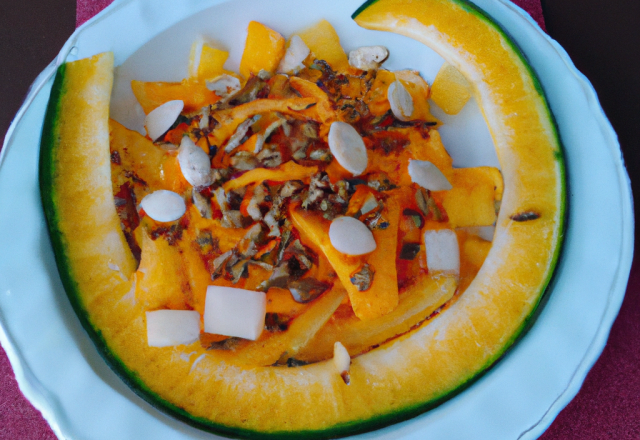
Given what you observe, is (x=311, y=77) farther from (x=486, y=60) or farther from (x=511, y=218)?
(x=511, y=218)

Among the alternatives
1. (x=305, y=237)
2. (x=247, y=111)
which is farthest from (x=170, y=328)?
(x=247, y=111)

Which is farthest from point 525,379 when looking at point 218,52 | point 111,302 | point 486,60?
point 218,52

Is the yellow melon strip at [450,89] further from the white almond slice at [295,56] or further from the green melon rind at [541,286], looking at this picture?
the white almond slice at [295,56]

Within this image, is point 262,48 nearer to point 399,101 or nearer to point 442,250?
point 399,101

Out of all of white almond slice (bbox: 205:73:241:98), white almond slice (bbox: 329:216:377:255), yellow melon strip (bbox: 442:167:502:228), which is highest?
white almond slice (bbox: 205:73:241:98)

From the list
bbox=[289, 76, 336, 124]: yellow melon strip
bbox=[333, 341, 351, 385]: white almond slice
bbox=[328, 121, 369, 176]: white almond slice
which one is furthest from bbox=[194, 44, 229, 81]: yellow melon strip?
bbox=[333, 341, 351, 385]: white almond slice

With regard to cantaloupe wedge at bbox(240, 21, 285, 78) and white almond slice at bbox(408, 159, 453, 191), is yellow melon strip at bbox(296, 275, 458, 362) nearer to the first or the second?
white almond slice at bbox(408, 159, 453, 191)

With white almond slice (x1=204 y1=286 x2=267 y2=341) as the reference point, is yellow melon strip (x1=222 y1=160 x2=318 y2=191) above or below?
above

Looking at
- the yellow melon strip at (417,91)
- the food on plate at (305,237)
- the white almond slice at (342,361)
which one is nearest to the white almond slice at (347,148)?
the food on plate at (305,237)
